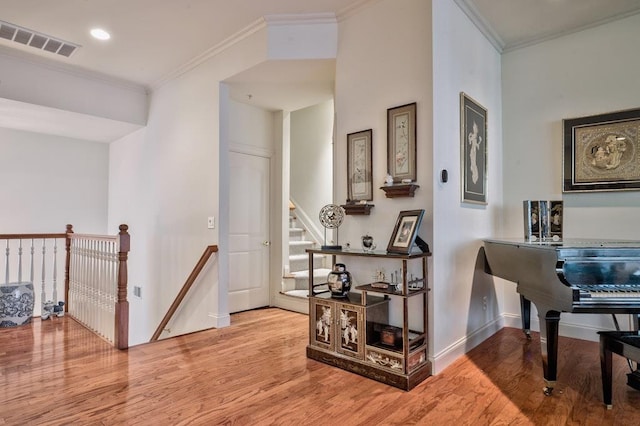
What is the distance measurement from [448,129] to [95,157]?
19.1 ft

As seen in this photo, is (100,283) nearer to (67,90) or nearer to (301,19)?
(67,90)

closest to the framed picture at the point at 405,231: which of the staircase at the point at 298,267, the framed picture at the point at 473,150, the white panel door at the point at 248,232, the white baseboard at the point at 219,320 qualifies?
the framed picture at the point at 473,150

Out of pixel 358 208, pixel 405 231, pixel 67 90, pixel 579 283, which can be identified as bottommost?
pixel 579 283

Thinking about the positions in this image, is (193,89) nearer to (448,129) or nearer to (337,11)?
(337,11)

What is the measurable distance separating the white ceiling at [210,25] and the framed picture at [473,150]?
0.82 meters

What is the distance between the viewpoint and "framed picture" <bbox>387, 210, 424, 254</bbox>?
8.20ft

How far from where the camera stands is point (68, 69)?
4.49 meters

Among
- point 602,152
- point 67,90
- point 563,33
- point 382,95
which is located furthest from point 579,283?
point 67,90

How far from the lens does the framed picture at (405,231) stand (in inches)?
98.4

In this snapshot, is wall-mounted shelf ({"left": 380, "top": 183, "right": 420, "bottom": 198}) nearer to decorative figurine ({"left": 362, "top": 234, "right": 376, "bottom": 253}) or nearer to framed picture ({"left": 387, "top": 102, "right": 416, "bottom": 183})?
framed picture ({"left": 387, "top": 102, "right": 416, "bottom": 183})

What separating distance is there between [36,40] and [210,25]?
6.24 ft

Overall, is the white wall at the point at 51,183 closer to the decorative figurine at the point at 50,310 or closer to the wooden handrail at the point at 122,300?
the decorative figurine at the point at 50,310

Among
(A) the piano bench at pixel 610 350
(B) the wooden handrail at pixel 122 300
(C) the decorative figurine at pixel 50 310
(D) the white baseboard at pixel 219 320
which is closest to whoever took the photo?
(A) the piano bench at pixel 610 350

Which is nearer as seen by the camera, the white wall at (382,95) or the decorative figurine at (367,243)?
the white wall at (382,95)
